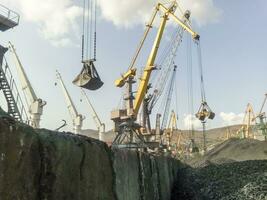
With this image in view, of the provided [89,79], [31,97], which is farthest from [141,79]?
[89,79]

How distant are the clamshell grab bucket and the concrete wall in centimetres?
1716

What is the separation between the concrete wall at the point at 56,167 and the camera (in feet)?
16.7

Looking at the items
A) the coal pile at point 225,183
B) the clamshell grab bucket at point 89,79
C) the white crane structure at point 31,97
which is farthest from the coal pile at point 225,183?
the white crane structure at point 31,97

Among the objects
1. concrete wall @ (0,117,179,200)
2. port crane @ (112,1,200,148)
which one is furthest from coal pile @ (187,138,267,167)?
concrete wall @ (0,117,179,200)

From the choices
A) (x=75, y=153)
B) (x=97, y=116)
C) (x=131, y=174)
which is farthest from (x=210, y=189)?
(x=97, y=116)

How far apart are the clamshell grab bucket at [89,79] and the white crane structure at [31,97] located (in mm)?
22229

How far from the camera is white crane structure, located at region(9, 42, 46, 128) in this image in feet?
169

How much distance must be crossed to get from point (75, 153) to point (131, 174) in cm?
514

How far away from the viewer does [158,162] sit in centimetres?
1773

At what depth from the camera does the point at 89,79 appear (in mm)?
28250

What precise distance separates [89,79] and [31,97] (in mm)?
28264

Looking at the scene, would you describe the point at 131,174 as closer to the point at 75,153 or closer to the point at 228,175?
the point at 75,153

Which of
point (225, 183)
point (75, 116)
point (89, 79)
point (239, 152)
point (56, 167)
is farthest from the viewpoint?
point (75, 116)

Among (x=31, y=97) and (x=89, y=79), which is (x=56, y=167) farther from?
(x=31, y=97)
